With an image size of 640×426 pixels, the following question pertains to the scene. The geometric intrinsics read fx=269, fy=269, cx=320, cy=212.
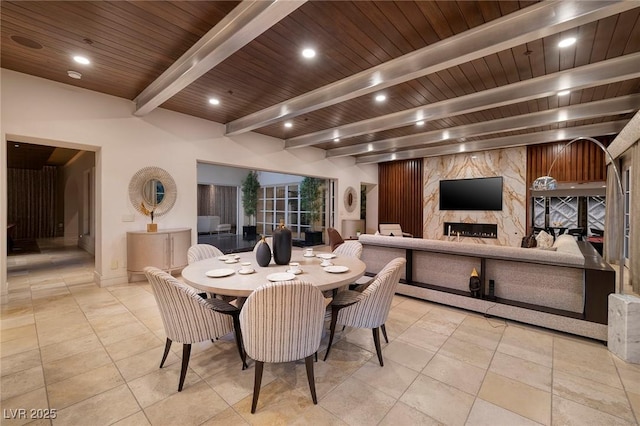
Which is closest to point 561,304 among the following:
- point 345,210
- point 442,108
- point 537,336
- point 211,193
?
point 537,336

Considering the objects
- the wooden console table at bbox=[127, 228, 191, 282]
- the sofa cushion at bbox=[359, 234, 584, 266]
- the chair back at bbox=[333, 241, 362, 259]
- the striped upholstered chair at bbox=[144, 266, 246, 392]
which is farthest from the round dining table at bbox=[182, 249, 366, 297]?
the wooden console table at bbox=[127, 228, 191, 282]

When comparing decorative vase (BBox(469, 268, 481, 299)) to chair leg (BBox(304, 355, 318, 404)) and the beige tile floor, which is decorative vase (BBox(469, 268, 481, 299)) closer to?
the beige tile floor

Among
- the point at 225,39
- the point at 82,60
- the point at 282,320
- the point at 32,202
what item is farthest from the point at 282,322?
the point at 32,202

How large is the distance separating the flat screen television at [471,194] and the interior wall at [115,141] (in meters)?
5.89

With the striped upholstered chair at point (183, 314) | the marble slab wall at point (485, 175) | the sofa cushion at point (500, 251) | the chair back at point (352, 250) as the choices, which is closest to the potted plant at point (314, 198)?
the marble slab wall at point (485, 175)

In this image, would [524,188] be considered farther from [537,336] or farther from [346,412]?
[346,412]

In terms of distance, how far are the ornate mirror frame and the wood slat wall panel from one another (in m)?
1.32

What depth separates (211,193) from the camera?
1220cm

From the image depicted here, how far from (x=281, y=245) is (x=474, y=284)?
7.93ft

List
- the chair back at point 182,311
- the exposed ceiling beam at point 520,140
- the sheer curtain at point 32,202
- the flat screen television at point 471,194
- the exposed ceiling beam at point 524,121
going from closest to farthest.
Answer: the chair back at point 182,311 < the exposed ceiling beam at point 524,121 < the exposed ceiling beam at point 520,140 < the flat screen television at point 471,194 < the sheer curtain at point 32,202

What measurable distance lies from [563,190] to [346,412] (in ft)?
24.5

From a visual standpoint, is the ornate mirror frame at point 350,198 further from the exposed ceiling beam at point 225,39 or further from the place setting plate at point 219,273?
the place setting plate at point 219,273

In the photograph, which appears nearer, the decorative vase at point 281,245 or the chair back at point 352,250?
the decorative vase at point 281,245

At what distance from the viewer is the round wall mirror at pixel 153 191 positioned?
456 cm
